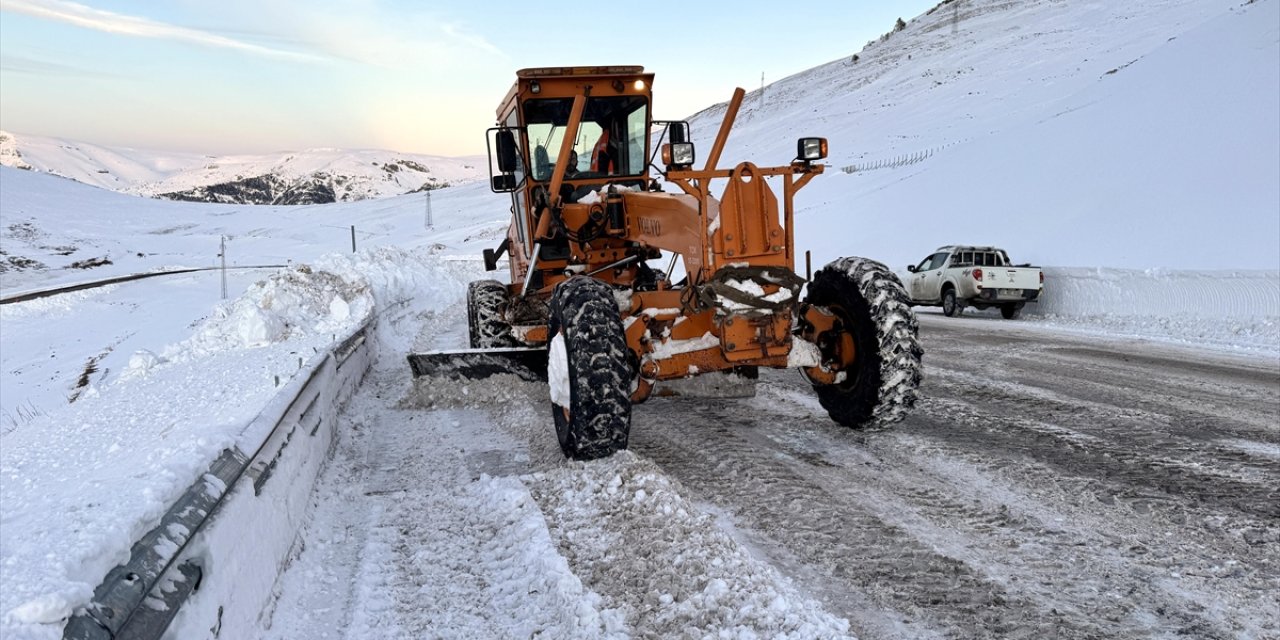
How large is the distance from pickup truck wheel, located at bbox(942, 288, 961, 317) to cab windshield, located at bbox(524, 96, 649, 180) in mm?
10049

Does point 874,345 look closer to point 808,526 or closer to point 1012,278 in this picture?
point 808,526

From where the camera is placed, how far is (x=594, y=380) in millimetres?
4496

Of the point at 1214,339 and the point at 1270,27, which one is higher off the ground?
the point at 1270,27

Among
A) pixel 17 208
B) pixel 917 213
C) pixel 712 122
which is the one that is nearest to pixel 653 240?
pixel 917 213

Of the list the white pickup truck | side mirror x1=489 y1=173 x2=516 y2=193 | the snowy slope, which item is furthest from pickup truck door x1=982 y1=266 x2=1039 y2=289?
side mirror x1=489 y1=173 x2=516 y2=193

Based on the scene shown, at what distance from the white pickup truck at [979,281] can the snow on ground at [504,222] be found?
1.03 metres

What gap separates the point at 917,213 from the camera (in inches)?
1017

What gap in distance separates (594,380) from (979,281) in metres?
12.4

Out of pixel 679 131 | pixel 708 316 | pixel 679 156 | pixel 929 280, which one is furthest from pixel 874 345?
pixel 929 280

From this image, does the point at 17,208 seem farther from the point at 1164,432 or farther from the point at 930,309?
the point at 1164,432

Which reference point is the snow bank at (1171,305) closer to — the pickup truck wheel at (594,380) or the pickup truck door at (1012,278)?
the pickup truck door at (1012,278)

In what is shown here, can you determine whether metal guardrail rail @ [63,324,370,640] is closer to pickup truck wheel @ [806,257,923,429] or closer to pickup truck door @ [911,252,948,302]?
pickup truck wheel @ [806,257,923,429]

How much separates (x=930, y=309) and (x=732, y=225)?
579 inches

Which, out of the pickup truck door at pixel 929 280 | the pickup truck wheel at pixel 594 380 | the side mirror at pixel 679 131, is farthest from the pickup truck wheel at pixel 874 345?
the pickup truck door at pixel 929 280
